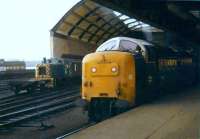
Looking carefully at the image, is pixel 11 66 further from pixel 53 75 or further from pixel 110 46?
pixel 110 46

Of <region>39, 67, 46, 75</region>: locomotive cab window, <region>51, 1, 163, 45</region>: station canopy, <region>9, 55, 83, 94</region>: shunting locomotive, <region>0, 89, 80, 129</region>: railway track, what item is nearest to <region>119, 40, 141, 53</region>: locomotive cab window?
<region>0, 89, 80, 129</region>: railway track

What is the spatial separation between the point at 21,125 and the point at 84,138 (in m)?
5.21

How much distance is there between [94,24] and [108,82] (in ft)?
67.2

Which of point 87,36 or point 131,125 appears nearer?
point 131,125

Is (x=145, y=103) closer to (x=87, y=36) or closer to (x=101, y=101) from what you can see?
(x=101, y=101)

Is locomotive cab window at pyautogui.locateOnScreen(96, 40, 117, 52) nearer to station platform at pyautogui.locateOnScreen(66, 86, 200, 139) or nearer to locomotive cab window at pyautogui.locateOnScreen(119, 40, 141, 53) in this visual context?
locomotive cab window at pyautogui.locateOnScreen(119, 40, 141, 53)

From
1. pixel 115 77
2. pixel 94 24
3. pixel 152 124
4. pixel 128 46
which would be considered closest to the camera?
pixel 152 124

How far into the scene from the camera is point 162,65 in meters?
18.2

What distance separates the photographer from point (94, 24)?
115 ft

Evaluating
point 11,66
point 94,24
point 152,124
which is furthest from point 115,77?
point 11,66

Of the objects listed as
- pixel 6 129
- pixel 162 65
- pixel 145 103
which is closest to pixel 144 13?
pixel 162 65

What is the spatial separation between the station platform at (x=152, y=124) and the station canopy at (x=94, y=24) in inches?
643

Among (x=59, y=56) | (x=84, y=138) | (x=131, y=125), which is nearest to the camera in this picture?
(x=84, y=138)

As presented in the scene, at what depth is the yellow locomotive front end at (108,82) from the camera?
1470 centimetres
